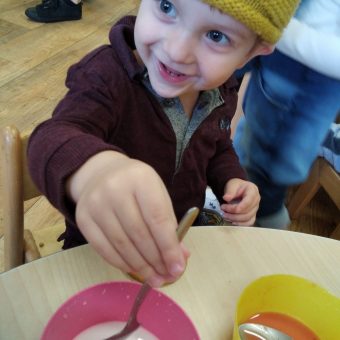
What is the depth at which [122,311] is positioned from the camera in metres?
0.47

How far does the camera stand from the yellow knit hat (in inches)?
18.4

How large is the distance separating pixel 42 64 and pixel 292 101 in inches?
55.0

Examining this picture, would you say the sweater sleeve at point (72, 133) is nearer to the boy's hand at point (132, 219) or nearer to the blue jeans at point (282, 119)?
the boy's hand at point (132, 219)

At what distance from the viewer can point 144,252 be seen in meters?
0.34

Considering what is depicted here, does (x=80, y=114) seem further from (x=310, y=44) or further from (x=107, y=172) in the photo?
(x=310, y=44)

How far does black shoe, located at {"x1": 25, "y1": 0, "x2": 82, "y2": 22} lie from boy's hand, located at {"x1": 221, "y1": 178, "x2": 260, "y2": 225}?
2004 millimetres

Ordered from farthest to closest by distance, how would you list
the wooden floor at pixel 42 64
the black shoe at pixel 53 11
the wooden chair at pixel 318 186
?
1. the black shoe at pixel 53 11
2. the wooden floor at pixel 42 64
3. the wooden chair at pixel 318 186

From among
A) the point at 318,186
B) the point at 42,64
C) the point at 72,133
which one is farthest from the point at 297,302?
the point at 42,64

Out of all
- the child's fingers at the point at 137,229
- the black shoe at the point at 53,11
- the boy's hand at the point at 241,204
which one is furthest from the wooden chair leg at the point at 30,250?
the black shoe at the point at 53,11

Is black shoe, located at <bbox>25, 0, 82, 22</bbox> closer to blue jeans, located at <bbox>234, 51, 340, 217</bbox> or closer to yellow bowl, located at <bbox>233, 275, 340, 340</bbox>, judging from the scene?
blue jeans, located at <bbox>234, 51, 340, 217</bbox>

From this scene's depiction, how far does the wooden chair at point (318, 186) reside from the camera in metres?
1.33

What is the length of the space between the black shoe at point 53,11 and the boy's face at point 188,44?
1.98 meters

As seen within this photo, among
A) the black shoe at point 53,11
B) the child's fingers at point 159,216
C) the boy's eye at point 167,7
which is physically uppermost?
the boy's eye at point 167,7

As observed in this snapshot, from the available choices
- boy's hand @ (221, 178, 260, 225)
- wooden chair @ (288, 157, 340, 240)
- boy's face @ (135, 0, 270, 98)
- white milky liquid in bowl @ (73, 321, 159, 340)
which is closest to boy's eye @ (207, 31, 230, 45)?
boy's face @ (135, 0, 270, 98)
